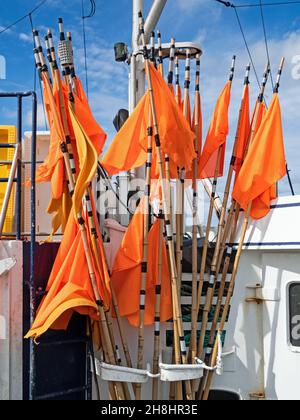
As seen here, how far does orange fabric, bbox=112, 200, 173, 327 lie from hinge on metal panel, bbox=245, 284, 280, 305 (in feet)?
2.71

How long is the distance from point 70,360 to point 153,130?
207 centimetres

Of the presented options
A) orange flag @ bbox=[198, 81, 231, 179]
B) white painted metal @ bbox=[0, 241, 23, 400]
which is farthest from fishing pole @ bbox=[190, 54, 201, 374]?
white painted metal @ bbox=[0, 241, 23, 400]

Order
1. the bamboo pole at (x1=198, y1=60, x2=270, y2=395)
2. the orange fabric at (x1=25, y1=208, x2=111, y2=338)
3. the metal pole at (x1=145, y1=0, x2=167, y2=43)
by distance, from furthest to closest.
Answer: the metal pole at (x1=145, y1=0, x2=167, y2=43) < the bamboo pole at (x1=198, y1=60, x2=270, y2=395) < the orange fabric at (x1=25, y1=208, x2=111, y2=338)

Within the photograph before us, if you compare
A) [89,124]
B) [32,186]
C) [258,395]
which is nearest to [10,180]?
[32,186]

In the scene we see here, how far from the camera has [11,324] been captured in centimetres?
411

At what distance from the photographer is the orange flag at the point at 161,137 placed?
4.36 meters

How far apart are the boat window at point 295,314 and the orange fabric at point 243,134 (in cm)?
123

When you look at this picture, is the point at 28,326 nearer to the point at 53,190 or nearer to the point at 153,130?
the point at 53,190

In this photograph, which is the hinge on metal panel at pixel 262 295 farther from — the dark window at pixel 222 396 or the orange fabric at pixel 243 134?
the orange fabric at pixel 243 134

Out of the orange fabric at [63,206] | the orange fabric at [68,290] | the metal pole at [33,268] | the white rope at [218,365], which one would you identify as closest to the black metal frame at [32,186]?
the metal pole at [33,268]

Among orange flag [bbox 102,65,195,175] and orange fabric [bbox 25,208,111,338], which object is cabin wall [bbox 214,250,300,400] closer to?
orange flag [bbox 102,65,195,175]

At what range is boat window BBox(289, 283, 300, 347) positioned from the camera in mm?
4547

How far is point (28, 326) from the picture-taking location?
417 cm

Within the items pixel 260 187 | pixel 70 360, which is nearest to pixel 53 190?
pixel 70 360
